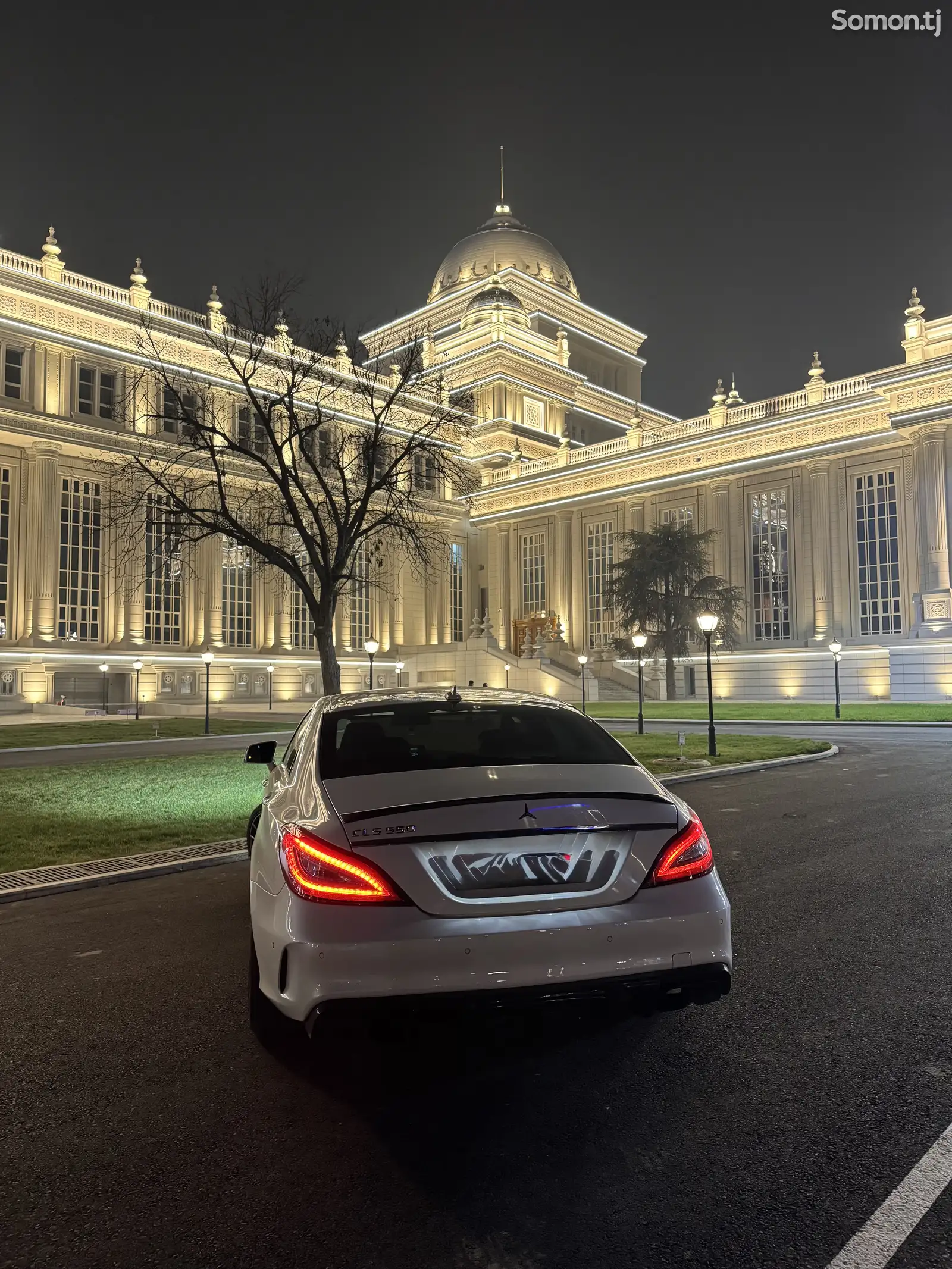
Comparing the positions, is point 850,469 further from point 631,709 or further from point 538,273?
point 538,273

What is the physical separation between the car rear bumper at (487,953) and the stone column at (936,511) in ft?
136

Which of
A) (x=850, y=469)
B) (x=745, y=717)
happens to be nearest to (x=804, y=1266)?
→ (x=745, y=717)

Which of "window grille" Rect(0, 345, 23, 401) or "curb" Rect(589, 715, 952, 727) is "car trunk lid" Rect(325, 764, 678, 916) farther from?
"window grille" Rect(0, 345, 23, 401)

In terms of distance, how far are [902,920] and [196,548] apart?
48.3m

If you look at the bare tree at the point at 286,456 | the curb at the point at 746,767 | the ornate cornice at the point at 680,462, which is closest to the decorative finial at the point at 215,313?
the bare tree at the point at 286,456

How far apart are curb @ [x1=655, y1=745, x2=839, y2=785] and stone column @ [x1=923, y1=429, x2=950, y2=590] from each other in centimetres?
2509

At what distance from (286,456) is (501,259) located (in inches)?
1468

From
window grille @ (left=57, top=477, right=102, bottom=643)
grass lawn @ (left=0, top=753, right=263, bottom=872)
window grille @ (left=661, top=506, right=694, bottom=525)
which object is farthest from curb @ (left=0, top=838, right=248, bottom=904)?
window grille @ (left=661, top=506, right=694, bottom=525)

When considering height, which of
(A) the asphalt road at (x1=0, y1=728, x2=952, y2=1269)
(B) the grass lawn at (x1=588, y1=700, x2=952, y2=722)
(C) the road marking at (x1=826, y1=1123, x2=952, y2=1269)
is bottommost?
(B) the grass lawn at (x1=588, y1=700, x2=952, y2=722)

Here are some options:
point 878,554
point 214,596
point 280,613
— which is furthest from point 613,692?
point 214,596

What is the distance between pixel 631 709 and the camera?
1470 inches

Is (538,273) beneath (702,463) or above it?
above

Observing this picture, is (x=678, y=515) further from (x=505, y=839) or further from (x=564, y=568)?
(x=505, y=839)

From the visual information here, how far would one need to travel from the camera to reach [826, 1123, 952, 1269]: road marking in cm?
229
